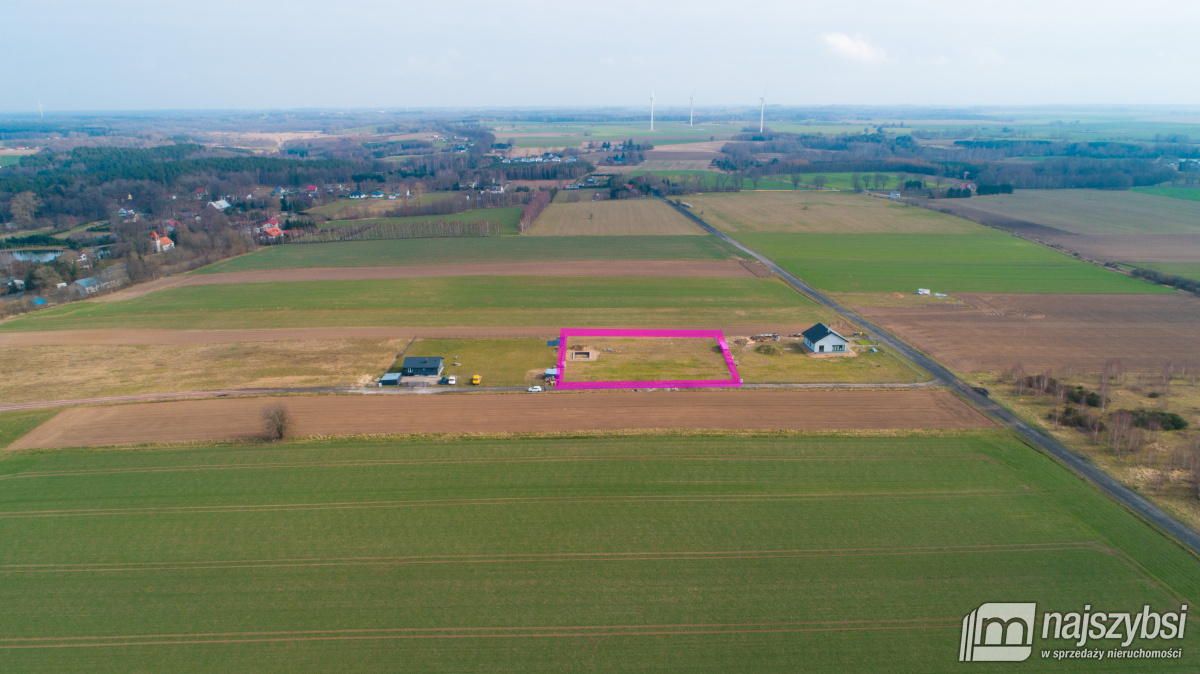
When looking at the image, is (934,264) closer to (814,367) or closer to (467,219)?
(814,367)

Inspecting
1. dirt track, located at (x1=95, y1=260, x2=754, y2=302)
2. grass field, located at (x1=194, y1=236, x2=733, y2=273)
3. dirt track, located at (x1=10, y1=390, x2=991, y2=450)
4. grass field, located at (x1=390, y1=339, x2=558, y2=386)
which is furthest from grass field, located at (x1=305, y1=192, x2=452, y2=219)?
dirt track, located at (x1=10, y1=390, x2=991, y2=450)

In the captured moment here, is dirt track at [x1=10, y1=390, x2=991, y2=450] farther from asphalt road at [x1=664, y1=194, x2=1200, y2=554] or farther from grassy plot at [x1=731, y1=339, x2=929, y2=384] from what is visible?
grassy plot at [x1=731, y1=339, x2=929, y2=384]

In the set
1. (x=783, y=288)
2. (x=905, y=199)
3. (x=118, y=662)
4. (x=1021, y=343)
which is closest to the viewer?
(x=118, y=662)

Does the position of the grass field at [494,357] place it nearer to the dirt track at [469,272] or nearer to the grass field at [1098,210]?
the dirt track at [469,272]

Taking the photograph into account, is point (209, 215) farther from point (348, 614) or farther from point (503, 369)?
point (348, 614)

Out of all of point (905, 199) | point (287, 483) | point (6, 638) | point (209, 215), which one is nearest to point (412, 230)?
point (209, 215)

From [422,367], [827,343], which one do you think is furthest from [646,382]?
[422,367]
